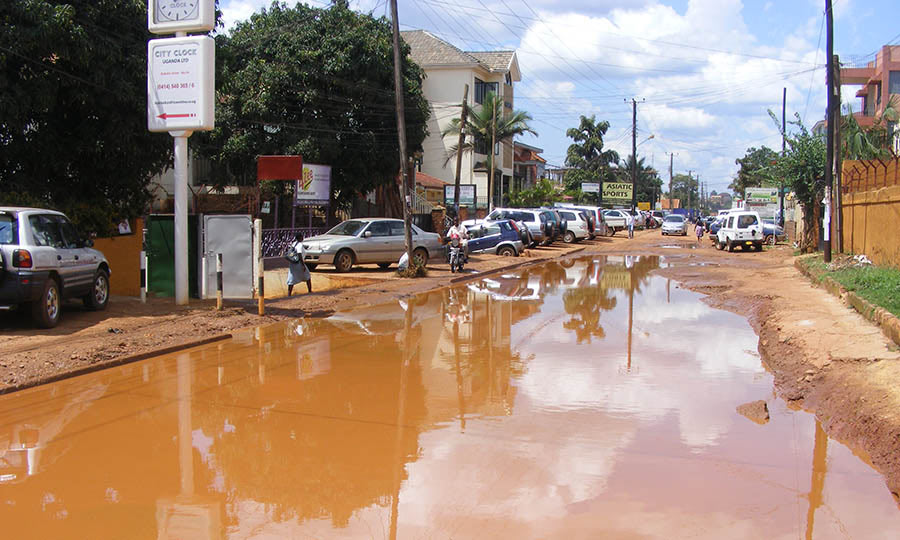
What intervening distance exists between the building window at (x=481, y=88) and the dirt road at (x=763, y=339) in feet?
Result: 123

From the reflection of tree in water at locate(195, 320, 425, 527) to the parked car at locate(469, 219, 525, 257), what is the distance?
78.2 ft

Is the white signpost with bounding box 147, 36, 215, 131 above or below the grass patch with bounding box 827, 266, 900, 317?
above

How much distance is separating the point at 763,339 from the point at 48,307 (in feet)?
36.5

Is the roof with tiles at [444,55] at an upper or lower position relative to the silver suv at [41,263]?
upper

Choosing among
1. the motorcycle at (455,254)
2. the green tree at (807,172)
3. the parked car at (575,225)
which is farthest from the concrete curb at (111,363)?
the parked car at (575,225)

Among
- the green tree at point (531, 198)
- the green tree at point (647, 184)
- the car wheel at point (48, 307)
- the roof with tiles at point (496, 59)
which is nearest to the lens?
the car wheel at point (48, 307)

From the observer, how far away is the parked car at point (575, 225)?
46844mm

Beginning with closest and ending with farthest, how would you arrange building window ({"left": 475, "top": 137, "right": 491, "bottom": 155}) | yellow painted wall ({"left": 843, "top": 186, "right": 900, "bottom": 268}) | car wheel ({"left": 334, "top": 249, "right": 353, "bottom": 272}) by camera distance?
yellow painted wall ({"left": 843, "top": 186, "right": 900, "bottom": 268})
car wheel ({"left": 334, "top": 249, "right": 353, "bottom": 272})
building window ({"left": 475, "top": 137, "right": 491, "bottom": 155})

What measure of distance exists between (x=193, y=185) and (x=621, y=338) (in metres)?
25.3

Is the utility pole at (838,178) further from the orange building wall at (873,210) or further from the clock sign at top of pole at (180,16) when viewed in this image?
the clock sign at top of pole at (180,16)

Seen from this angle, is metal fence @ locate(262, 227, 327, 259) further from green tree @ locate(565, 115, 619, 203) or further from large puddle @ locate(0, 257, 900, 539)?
green tree @ locate(565, 115, 619, 203)

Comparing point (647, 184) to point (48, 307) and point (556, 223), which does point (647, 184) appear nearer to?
point (556, 223)

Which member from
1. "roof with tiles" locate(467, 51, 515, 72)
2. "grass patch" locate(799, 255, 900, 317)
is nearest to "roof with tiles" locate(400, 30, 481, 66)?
"roof with tiles" locate(467, 51, 515, 72)

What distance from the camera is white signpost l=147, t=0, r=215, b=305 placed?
567 inches
